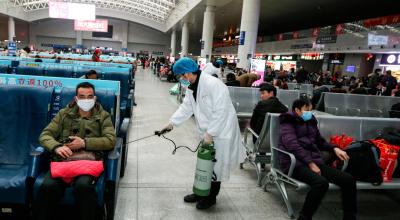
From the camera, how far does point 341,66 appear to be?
22641 mm

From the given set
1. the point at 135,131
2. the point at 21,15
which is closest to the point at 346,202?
the point at 135,131

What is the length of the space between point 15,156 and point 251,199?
8.64 feet

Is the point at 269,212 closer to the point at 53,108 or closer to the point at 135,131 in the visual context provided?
the point at 53,108

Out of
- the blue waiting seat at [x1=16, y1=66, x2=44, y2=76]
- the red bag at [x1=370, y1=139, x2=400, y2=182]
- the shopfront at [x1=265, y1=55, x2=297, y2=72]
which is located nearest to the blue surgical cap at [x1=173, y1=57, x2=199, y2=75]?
the red bag at [x1=370, y1=139, x2=400, y2=182]

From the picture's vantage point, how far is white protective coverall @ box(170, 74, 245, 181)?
3314 millimetres

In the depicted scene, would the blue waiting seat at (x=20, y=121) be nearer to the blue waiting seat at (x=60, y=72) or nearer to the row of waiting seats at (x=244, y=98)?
the blue waiting seat at (x=60, y=72)

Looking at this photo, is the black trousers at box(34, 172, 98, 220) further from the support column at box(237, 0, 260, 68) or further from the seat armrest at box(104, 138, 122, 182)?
the support column at box(237, 0, 260, 68)

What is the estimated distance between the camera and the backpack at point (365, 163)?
3.56 metres

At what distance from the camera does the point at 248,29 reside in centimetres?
1517

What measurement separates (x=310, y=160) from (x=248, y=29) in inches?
491

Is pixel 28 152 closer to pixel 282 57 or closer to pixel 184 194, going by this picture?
pixel 184 194

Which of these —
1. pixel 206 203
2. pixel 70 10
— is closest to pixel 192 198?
pixel 206 203

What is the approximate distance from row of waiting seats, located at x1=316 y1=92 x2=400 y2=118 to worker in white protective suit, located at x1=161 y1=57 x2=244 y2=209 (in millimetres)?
5754

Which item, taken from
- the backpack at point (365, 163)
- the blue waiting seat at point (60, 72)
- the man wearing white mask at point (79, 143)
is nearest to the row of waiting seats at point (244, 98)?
the blue waiting seat at point (60, 72)
